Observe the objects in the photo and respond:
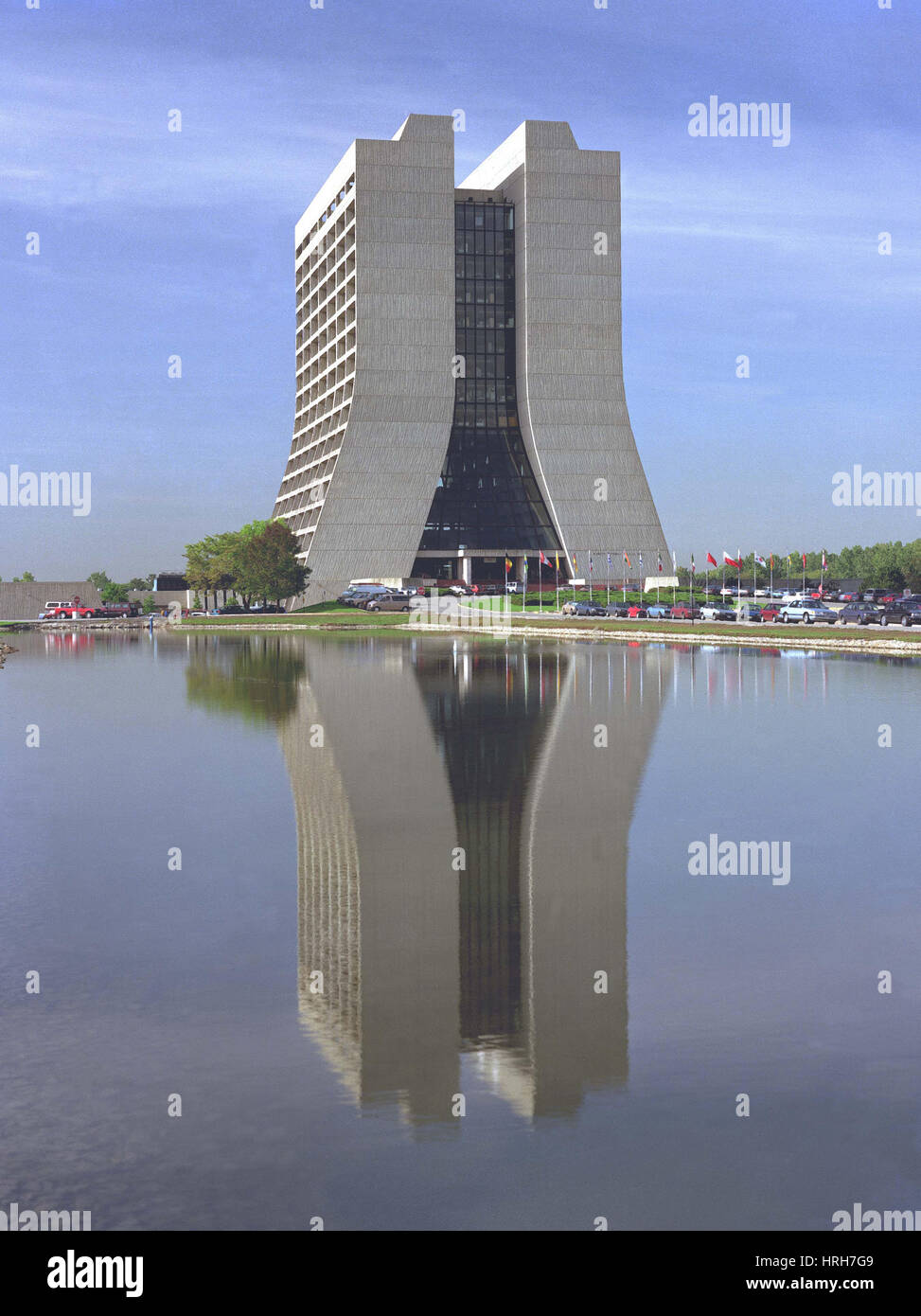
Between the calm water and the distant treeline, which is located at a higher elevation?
the distant treeline

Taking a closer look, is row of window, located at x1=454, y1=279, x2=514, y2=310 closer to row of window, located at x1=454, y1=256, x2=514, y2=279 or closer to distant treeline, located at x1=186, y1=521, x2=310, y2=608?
row of window, located at x1=454, y1=256, x2=514, y2=279

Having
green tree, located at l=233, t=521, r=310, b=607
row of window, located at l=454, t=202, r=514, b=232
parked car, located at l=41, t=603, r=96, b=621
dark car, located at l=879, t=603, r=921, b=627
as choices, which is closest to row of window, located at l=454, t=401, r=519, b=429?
row of window, located at l=454, t=202, r=514, b=232

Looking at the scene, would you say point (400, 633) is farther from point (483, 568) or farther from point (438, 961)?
point (438, 961)

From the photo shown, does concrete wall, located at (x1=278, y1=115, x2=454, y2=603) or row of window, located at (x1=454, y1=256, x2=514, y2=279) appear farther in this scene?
row of window, located at (x1=454, y1=256, x2=514, y2=279)

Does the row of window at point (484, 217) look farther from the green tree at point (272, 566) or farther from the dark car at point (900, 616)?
the dark car at point (900, 616)

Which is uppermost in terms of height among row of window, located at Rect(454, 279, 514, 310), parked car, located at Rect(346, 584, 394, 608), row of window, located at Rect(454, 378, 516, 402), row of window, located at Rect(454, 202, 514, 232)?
row of window, located at Rect(454, 202, 514, 232)

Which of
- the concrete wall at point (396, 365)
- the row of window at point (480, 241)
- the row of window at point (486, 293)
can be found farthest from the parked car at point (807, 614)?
the row of window at point (480, 241)

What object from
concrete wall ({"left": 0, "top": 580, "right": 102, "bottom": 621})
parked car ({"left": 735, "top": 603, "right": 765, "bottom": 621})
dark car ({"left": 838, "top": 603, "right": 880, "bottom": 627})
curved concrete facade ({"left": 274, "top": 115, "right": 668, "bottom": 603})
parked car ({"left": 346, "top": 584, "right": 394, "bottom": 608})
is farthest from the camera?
concrete wall ({"left": 0, "top": 580, "right": 102, "bottom": 621})

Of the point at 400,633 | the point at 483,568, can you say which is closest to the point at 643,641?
the point at 400,633
